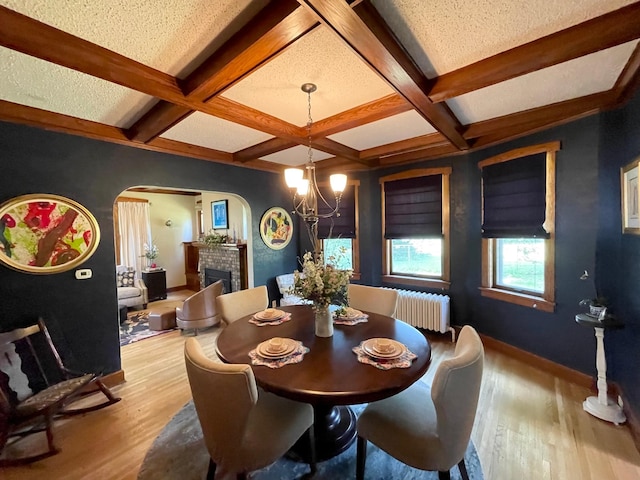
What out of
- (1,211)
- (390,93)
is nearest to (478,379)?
(390,93)

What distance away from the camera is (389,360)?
154cm

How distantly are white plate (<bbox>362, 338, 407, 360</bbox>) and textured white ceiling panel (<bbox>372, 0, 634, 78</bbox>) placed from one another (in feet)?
5.68

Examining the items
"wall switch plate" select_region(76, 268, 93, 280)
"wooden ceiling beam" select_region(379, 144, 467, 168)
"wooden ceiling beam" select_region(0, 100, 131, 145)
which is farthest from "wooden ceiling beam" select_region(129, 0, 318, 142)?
"wooden ceiling beam" select_region(379, 144, 467, 168)

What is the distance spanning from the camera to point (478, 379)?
132 cm

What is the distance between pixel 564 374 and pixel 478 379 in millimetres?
2079

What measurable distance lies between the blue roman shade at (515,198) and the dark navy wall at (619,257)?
428 mm

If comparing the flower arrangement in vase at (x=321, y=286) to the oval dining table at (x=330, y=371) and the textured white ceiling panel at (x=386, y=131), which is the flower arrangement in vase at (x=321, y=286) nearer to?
the oval dining table at (x=330, y=371)

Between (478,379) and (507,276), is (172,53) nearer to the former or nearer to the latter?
(478,379)

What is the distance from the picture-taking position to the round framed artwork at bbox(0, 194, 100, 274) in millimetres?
2176

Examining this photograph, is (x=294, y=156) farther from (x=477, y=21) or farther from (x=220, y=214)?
(x=477, y=21)

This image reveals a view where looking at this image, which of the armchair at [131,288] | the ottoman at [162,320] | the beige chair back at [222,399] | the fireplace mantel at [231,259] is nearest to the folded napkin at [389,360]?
the beige chair back at [222,399]

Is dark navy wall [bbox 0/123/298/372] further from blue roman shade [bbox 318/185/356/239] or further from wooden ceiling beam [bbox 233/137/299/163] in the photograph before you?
blue roman shade [bbox 318/185/356/239]

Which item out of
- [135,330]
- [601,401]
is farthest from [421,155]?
[135,330]

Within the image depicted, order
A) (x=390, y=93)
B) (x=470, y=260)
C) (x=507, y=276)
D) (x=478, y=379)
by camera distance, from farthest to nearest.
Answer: (x=470, y=260), (x=507, y=276), (x=390, y=93), (x=478, y=379)
